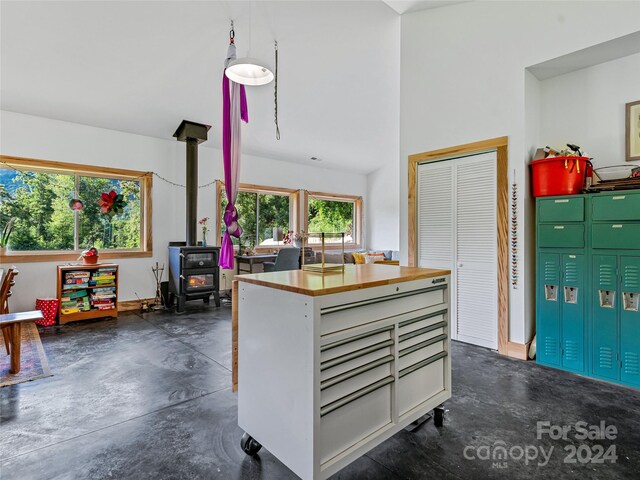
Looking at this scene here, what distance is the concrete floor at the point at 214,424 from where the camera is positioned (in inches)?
66.5

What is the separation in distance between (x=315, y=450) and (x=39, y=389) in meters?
2.40

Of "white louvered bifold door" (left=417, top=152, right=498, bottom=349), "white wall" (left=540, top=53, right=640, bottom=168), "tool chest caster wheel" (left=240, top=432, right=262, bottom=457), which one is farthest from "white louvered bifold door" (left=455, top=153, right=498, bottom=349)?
"tool chest caster wheel" (left=240, top=432, right=262, bottom=457)

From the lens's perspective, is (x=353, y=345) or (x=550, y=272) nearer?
(x=353, y=345)

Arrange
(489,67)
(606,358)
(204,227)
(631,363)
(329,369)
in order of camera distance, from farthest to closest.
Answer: (204,227) < (489,67) < (606,358) < (631,363) < (329,369)

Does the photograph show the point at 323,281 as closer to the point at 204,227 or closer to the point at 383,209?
the point at 204,227

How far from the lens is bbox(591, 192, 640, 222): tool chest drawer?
101 inches

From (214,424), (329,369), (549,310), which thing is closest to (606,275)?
(549,310)

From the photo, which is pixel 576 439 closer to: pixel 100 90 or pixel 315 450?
pixel 315 450

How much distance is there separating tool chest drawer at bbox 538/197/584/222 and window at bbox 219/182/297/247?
4.67 meters

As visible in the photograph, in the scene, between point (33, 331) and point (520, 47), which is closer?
point (520, 47)

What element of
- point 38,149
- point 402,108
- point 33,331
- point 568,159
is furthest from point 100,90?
point 568,159

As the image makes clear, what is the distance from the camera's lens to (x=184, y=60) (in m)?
3.97

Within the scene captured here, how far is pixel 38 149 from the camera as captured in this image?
446 centimetres

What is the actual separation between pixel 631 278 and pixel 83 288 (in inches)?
232
